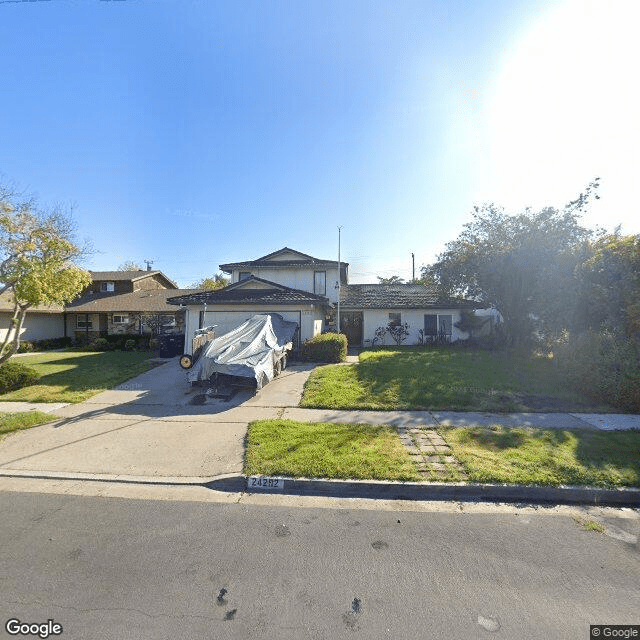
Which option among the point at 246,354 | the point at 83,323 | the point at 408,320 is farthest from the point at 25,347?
the point at 408,320

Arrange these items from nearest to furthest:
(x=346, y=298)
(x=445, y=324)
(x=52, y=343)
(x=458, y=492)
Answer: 1. (x=458, y=492)
2. (x=445, y=324)
3. (x=346, y=298)
4. (x=52, y=343)

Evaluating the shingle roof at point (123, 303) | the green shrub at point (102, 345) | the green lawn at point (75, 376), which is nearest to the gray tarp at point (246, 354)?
the green lawn at point (75, 376)

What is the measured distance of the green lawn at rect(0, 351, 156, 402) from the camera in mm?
8891

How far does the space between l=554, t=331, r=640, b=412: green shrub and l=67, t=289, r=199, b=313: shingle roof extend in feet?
72.6

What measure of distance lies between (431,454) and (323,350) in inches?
334

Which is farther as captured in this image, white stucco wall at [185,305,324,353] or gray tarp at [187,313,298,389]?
white stucco wall at [185,305,324,353]

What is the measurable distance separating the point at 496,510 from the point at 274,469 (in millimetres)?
2927

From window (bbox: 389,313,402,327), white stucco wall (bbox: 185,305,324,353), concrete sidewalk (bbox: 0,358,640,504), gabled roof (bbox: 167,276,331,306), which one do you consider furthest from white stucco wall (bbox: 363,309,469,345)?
concrete sidewalk (bbox: 0,358,640,504)

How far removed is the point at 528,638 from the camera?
2.25 meters

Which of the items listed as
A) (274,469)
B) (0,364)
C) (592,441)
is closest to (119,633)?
(274,469)

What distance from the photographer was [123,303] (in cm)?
2367

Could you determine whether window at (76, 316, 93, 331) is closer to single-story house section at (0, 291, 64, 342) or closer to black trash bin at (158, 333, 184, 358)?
single-story house section at (0, 291, 64, 342)

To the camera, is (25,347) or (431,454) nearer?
(431,454)

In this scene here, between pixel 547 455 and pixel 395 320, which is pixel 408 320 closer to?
pixel 395 320
